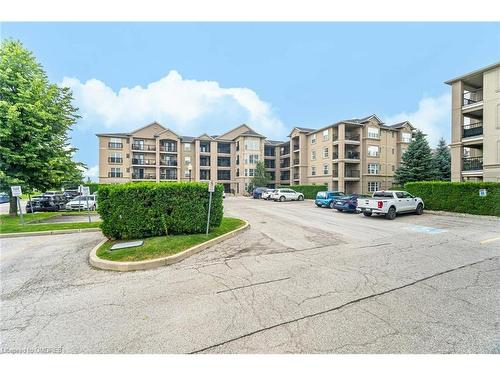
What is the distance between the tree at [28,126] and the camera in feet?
44.4

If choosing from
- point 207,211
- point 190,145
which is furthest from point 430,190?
point 190,145

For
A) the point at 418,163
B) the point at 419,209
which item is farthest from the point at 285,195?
the point at 418,163

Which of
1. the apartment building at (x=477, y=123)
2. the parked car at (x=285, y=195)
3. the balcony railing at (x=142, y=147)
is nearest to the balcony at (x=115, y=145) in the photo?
the balcony railing at (x=142, y=147)

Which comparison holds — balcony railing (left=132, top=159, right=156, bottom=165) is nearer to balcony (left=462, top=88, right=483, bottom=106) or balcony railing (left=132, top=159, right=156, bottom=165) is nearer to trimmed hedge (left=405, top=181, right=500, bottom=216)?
trimmed hedge (left=405, top=181, right=500, bottom=216)

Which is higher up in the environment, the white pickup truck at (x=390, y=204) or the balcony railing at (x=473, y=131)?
the balcony railing at (x=473, y=131)

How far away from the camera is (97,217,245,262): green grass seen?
6.32 m

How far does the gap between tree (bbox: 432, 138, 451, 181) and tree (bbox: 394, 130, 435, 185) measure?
1826 mm

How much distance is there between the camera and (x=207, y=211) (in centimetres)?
916

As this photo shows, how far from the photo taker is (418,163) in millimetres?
29000

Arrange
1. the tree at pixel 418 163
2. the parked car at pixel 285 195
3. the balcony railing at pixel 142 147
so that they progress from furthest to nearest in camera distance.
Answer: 1. the balcony railing at pixel 142 147
2. the parked car at pixel 285 195
3. the tree at pixel 418 163

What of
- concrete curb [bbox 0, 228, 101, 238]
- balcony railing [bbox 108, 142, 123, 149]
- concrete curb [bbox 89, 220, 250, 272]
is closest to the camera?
concrete curb [bbox 89, 220, 250, 272]

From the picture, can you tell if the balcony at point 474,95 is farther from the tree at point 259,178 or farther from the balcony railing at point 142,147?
the balcony railing at point 142,147

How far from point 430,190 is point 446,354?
18728mm

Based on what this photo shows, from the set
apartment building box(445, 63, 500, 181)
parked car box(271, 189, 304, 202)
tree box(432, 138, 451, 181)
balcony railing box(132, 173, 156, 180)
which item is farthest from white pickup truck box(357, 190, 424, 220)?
balcony railing box(132, 173, 156, 180)
